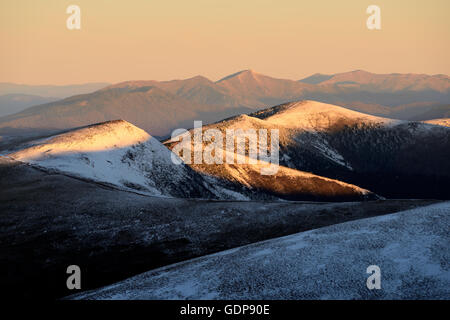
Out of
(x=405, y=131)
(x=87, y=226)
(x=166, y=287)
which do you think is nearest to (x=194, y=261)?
(x=166, y=287)

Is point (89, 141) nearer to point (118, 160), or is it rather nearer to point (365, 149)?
point (118, 160)

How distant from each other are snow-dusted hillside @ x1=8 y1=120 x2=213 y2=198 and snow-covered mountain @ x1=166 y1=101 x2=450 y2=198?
25.5 m

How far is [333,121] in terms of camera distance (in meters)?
175

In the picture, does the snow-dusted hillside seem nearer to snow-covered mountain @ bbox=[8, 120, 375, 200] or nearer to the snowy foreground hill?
snow-covered mountain @ bbox=[8, 120, 375, 200]

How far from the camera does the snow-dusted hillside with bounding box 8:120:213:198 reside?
73.7 metres

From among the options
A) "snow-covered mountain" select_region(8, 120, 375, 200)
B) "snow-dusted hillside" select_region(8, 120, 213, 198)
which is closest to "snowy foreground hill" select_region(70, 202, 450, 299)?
"snow-covered mountain" select_region(8, 120, 375, 200)

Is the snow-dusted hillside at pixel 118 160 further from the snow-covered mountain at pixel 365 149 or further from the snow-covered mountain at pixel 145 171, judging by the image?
the snow-covered mountain at pixel 365 149

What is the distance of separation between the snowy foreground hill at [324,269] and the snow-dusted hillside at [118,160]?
3943cm

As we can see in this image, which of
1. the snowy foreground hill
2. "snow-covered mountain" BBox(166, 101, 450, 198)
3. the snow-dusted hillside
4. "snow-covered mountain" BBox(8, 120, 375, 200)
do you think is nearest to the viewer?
the snowy foreground hill

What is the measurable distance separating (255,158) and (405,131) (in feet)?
220

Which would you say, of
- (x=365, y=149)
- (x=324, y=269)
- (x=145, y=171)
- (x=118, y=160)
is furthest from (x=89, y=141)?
(x=365, y=149)

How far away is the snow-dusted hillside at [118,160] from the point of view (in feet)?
242

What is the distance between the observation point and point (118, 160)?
8525 centimetres

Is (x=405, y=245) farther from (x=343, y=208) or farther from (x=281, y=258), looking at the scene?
(x=343, y=208)
